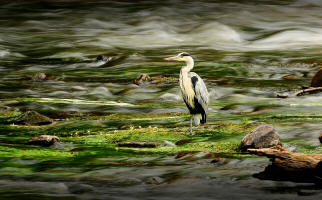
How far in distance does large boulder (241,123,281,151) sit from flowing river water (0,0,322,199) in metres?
0.77

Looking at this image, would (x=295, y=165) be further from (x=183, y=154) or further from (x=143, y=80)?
(x=143, y=80)

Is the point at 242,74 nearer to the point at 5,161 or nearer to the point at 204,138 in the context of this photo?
the point at 204,138

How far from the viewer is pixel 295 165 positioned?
7570mm

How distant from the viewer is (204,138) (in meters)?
12.8

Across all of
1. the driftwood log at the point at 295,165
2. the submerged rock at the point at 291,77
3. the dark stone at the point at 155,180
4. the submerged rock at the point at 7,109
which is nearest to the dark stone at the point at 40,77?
the submerged rock at the point at 7,109

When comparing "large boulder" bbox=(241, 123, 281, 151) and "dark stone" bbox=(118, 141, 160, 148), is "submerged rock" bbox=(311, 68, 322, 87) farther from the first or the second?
"large boulder" bbox=(241, 123, 281, 151)

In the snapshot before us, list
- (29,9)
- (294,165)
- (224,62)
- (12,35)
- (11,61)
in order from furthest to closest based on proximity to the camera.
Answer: (29,9) → (12,35) → (11,61) → (224,62) → (294,165)

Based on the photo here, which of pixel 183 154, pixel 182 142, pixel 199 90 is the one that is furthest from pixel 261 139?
pixel 199 90

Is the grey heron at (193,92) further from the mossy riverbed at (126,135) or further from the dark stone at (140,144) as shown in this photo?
the dark stone at (140,144)

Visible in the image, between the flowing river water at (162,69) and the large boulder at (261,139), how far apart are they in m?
0.77

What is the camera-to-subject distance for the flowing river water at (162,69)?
8406 millimetres

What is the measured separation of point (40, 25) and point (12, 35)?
482 inches

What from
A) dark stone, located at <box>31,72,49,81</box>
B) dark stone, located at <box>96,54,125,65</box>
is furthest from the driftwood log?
dark stone, located at <box>96,54,125,65</box>

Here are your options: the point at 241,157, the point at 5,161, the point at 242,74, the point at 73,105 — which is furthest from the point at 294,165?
the point at 242,74
